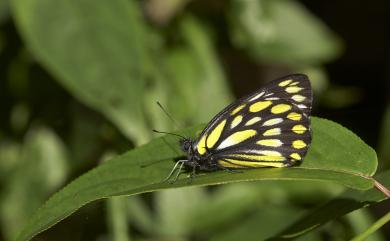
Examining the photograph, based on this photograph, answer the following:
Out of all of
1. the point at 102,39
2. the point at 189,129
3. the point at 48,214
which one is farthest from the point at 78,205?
the point at 102,39

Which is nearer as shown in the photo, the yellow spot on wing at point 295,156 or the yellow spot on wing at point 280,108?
the yellow spot on wing at point 295,156

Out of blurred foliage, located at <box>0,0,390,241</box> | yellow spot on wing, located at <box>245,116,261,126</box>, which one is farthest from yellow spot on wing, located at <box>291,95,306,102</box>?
blurred foliage, located at <box>0,0,390,241</box>

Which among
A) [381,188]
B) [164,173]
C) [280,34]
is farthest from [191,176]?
[280,34]

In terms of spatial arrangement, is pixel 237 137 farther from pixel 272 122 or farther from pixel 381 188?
pixel 381 188

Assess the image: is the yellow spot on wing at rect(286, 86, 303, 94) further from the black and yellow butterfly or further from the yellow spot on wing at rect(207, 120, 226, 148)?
the yellow spot on wing at rect(207, 120, 226, 148)

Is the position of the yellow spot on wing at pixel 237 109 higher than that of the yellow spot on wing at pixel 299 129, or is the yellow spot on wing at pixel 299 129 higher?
the yellow spot on wing at pixel 237 109

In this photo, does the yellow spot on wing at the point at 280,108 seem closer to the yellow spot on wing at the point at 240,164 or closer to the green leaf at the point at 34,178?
the yellow spot on wing at the point at 240,164

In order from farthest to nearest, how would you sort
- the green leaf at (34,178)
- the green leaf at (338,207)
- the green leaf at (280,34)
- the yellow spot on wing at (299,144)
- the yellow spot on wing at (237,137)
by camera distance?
the green leaf at (280,34) < the green leaf at (34,178) < the yellow spot on wing at (237,137) < the yellow spot on wing at (299,144) < the green leaf at (338,207)

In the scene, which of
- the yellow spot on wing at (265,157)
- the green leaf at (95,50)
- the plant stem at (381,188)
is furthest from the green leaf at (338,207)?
the green leaf at (95,50)
